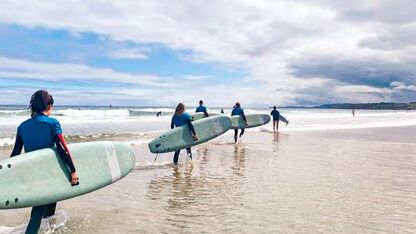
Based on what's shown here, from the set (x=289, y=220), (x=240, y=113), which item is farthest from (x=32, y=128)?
(x=240, y=113)

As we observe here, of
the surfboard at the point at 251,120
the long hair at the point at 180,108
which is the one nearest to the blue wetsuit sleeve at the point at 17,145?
the long hair at the point at 180,108

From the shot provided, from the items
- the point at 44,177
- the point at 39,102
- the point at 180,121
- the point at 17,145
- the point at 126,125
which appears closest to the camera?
the point at 39,102

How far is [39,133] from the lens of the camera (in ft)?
16.1

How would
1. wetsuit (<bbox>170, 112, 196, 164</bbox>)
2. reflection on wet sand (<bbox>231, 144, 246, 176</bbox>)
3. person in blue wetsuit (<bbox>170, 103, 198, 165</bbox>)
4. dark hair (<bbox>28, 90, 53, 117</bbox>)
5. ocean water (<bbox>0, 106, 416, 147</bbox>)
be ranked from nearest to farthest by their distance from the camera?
dark hair (<bbox>28, 90, 53, 117</bbox>) → reflection on wet sand (<bbox>231, 144, 246, 176</bbox>) → person in blue wetsuit (<bbox>170, 103, 198, 165</bbox>) → wetsuit (<bbox>170, 112, 196, 164</bbox>) → ocean water (<bbox>0, 106, 416, 147</bbox>)

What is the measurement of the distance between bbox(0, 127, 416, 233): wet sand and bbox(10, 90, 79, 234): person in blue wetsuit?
0.81 meters

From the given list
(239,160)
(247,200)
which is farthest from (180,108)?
(247,200)

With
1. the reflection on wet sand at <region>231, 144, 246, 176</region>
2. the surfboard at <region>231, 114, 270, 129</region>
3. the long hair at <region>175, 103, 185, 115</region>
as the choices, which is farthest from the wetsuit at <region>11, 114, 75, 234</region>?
the surfboard at <region>231, 114, 270, 129</region>

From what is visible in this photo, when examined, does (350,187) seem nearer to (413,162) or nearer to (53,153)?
(413,162)

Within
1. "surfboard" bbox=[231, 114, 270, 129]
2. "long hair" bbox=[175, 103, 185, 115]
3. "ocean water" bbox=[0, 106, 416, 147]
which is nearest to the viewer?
"long hair" bbox=[175, 103, 185, 115]

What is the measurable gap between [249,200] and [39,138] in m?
3.84

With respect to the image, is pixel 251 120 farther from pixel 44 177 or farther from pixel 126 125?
pixel 44 177

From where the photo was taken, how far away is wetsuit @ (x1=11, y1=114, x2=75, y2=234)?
478 cm

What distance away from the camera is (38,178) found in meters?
5.22

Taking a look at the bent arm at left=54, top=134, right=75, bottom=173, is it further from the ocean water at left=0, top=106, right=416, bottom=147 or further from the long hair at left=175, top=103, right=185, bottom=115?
the ocean water at left=0, top=106, right=416, bottom=147
